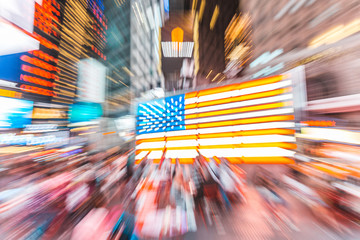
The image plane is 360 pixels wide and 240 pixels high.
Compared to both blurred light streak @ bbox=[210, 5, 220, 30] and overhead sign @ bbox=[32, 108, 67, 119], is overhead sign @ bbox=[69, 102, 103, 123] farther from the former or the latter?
blurred light streak @ bbox=[210, 5, 220, 30]

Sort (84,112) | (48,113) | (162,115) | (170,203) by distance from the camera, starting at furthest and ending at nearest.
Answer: (84,112)
(48,113)
(162,115)
(170,203)

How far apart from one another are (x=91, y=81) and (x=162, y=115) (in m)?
6.39

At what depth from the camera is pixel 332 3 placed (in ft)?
2.79

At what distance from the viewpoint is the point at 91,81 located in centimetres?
639

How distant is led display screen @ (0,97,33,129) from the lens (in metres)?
3.21

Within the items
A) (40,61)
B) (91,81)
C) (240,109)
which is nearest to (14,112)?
(40,61)

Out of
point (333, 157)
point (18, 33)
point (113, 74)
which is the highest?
point (113, 74)

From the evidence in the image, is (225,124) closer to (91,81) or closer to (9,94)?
(9,94)

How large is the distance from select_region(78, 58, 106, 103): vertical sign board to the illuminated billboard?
5.87 metres

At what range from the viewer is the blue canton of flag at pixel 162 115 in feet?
5.05

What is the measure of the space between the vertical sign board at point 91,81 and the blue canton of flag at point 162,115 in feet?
18.6

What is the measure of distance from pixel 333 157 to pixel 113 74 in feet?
29.6

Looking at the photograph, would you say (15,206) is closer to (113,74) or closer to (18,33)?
(18,33)

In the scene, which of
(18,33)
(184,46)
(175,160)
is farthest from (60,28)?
(175,160)
